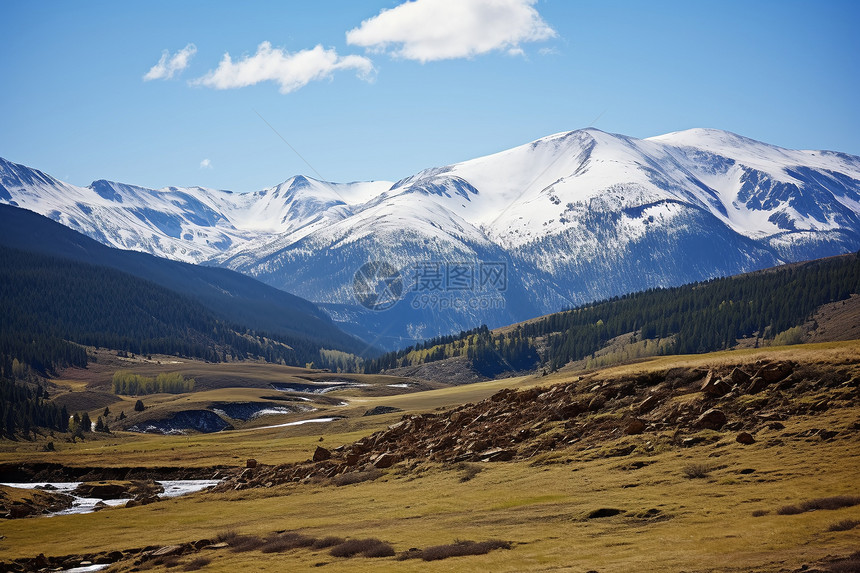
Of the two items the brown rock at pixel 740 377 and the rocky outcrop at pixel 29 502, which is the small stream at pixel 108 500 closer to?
the rocky outcrop at pixel 29 502

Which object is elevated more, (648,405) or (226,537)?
(648,405)

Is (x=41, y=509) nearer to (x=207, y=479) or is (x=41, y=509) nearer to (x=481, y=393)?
(x=207, y=479)

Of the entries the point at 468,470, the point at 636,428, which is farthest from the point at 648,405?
the point at 468,470

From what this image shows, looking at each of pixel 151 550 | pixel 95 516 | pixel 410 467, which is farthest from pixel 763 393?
Result: pixel 95 516

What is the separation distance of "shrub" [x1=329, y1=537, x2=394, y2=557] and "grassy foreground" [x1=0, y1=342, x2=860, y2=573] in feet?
2.42

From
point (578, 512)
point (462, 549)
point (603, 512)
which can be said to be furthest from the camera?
point (578, 512)

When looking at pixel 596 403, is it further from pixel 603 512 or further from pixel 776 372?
pixel 603 512

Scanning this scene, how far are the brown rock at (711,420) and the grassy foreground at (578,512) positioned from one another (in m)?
2.71

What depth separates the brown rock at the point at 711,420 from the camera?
177 ft

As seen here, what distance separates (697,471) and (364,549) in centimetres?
1922

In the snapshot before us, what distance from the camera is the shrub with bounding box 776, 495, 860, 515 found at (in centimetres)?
3538

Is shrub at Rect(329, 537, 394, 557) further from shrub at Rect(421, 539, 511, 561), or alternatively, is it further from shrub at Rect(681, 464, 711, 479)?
shrub at Rect(681, 464, 711, 479)

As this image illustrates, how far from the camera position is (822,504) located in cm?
3575

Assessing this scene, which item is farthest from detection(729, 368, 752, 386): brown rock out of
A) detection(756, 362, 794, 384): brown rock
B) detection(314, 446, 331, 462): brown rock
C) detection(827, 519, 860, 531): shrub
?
detection(314, 446, 331, 462): brown rock
